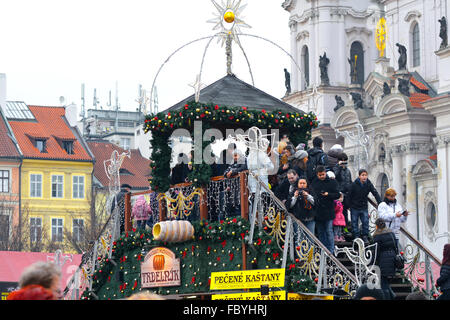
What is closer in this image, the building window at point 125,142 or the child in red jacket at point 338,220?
the child in red jacket at point 338,220

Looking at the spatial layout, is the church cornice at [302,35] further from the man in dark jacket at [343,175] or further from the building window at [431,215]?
the man in dark jacket at [343,175]

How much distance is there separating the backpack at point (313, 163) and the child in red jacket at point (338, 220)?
562 mm

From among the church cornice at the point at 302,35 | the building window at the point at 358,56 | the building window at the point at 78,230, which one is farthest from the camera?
the church cornice at the point at 302,35

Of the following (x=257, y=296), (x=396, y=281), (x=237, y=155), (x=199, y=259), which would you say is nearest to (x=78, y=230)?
(x=199, y=259)

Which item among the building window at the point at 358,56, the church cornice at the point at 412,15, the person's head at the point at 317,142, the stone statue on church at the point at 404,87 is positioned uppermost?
the church cornice at the point at 412,15

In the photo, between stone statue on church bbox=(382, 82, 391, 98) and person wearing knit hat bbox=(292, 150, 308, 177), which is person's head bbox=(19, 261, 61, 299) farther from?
stone statue on church bbox=(382, 82, 391, 98)

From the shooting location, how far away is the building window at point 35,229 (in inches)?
2412

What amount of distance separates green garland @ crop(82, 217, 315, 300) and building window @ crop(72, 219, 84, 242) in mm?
39601

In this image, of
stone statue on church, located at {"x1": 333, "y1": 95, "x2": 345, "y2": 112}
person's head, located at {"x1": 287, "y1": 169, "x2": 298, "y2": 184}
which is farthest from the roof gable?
stone statue on church, located at {"x1": 333, "y1": 95, "x2": 345, "y2": 112}

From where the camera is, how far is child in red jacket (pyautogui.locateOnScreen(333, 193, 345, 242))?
1675 cm

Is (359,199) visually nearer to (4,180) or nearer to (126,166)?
(4,180)

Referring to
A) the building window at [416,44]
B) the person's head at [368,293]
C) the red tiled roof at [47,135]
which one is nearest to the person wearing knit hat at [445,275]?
the person's head at [368,293]

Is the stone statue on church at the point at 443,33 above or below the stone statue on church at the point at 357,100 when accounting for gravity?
above
